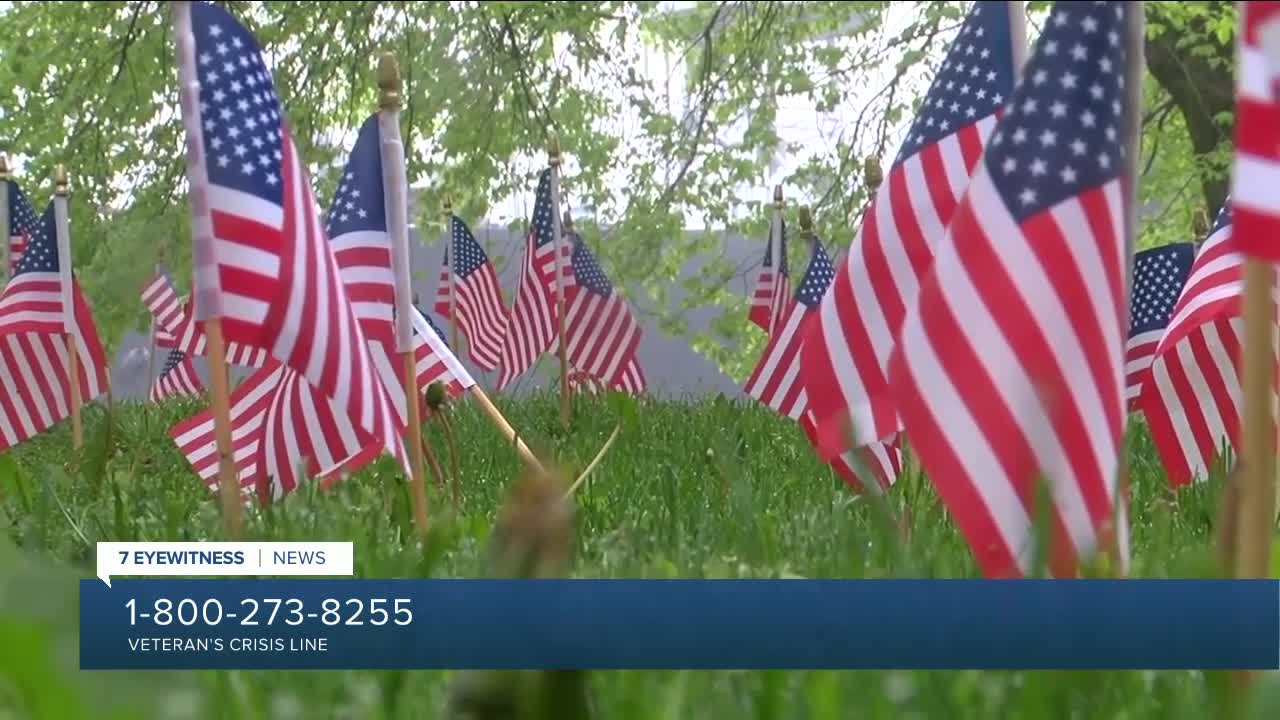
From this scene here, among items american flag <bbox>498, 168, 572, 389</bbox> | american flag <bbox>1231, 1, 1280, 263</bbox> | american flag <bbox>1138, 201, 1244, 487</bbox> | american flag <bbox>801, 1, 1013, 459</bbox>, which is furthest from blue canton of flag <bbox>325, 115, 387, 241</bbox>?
american flag <bbox>498, 168, 572, 389</bbox>

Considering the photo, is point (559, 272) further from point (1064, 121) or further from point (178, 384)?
point (1064, 121)

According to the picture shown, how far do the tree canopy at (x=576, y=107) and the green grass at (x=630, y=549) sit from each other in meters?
5.01

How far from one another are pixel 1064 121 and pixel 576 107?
1134 cm

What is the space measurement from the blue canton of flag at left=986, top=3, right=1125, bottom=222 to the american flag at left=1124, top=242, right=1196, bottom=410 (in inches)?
145

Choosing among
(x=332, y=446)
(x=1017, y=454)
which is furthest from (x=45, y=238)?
(x=1017, y=454)

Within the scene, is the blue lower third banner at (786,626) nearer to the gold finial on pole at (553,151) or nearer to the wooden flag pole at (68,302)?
the wooden flag pole at (68,302)

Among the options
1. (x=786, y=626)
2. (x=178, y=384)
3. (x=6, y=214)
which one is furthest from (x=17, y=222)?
(x=786, y=626)

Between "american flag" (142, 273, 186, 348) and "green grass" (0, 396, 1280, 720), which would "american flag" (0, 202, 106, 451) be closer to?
"green grass" (0, 396, 1280, 720)

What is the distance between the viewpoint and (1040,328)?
2369 millimetres

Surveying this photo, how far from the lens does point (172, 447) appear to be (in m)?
7.85

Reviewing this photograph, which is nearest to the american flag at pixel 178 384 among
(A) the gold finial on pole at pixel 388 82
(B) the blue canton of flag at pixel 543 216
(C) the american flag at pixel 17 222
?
(C) the american flag at pixel 17 222

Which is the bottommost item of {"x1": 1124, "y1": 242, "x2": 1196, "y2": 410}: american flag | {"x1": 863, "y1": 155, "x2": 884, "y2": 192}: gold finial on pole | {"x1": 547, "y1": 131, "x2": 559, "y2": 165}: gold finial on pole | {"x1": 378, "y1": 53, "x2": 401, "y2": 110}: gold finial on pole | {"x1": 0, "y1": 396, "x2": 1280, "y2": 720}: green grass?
{"x1": 0, "y1": 396, "x2": 1280, "y2": 720}: green grass

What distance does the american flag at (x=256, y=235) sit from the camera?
3.10 m

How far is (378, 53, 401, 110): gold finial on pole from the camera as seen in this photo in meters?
3.33
